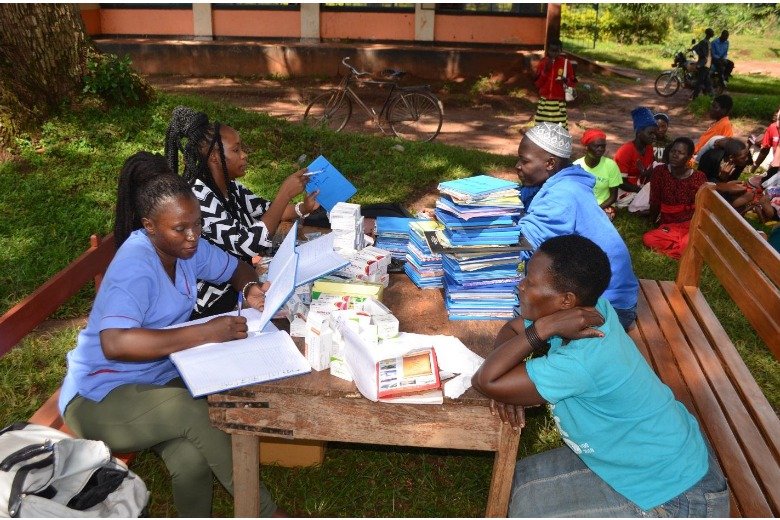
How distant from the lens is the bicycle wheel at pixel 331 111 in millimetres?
10727

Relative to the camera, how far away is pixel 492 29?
15.5 metres

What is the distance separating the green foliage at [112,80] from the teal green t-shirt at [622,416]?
647 centimetres

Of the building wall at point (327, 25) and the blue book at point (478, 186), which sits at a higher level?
the building wall at point (327, 25)

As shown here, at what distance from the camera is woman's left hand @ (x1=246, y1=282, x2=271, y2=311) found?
290 cm

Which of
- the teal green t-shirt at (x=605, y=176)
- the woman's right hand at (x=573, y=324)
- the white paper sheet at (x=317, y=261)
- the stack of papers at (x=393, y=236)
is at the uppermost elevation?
the woman's right hand at (x=573, y=324)

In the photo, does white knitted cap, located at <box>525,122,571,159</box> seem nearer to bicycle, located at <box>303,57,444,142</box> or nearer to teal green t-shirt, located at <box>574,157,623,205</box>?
teal green t-shirt, located at <box>574,157,623,205</box>

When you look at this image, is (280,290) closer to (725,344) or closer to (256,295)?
(256,295)

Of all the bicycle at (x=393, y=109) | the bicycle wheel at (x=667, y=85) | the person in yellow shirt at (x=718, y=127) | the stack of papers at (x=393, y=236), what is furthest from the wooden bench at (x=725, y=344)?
the bicycle wheel at (x=667, y=85)

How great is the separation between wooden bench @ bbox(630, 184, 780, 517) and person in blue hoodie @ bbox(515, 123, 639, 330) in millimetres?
438

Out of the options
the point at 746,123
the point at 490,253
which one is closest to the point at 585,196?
the point at 490,253

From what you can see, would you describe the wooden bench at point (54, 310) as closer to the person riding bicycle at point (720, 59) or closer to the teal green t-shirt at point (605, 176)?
the teal green t-shirt at point (605, 176)

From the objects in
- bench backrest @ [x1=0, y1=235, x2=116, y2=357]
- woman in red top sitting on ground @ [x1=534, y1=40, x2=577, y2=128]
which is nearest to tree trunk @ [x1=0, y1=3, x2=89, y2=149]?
bench backrest @ [x1=0, y1=235, x2=116, y2=357]

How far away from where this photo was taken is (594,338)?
2205mm

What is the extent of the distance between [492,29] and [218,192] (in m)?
13.3
